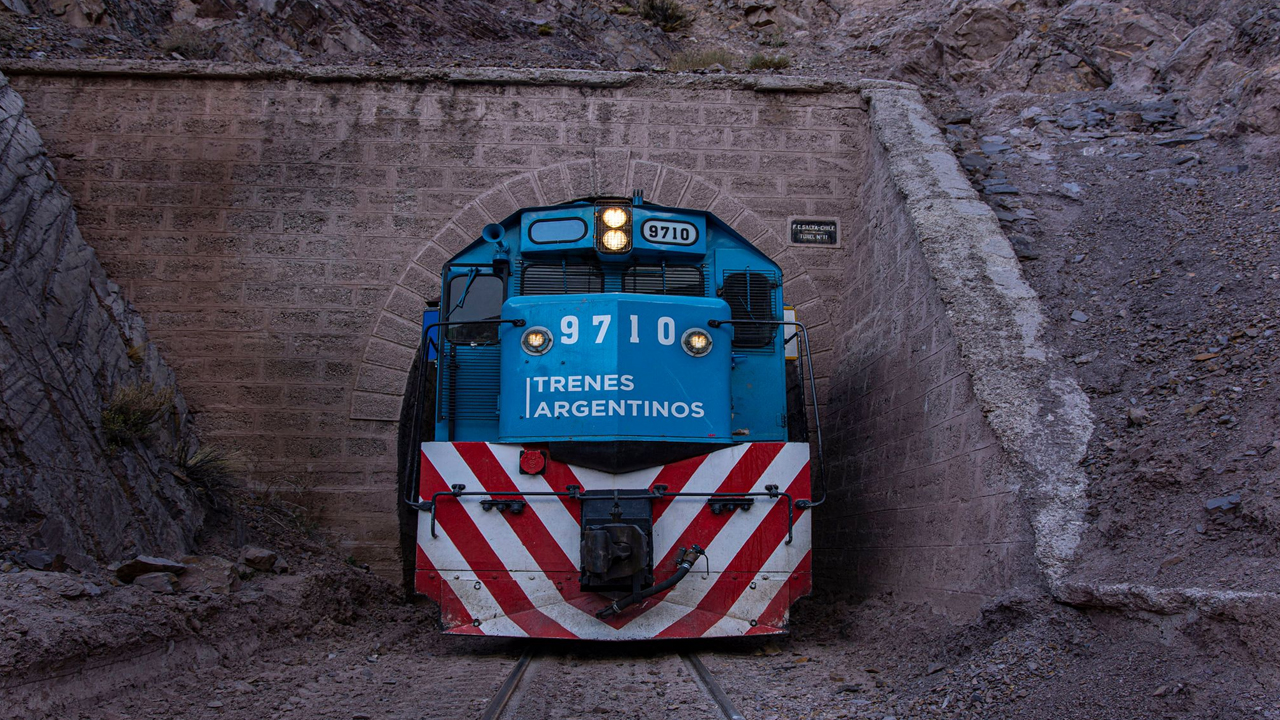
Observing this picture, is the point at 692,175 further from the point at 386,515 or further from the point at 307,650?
the point at 307,650

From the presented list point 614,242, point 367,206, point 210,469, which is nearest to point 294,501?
point 210,469

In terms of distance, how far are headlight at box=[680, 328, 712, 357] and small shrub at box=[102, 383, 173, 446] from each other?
12.0 feet

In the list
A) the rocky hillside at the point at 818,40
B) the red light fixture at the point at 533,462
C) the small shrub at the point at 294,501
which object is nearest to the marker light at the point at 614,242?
the red light fixture at the point at 533,462

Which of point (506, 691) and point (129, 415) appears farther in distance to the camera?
point (129, 415)

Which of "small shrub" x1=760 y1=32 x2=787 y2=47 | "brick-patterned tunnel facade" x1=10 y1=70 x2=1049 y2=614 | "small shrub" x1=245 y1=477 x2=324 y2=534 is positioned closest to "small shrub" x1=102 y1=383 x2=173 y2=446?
"small shrub" x1=245 y1=477 x2=324 y2=534

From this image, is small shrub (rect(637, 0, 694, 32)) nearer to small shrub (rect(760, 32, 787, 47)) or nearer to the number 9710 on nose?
small shrub (rect(760, 32, 787, 47))

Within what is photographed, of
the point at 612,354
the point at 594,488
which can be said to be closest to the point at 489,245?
the point at 612,354

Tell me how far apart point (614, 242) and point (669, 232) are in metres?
0.43

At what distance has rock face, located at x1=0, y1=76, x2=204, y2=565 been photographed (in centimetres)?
511

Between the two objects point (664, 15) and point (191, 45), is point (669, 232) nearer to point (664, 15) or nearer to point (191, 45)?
point (191, 45)

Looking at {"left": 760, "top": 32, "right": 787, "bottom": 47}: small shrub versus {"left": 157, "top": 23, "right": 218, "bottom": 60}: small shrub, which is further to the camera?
{"left": 760, "top": 32, "right": 787, "bottom": 47}: small shrub

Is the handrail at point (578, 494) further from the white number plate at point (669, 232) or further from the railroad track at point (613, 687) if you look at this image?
the white number plate at point (669, 232)

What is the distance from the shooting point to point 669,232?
6523 mm

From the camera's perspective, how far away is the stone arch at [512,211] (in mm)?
8516
